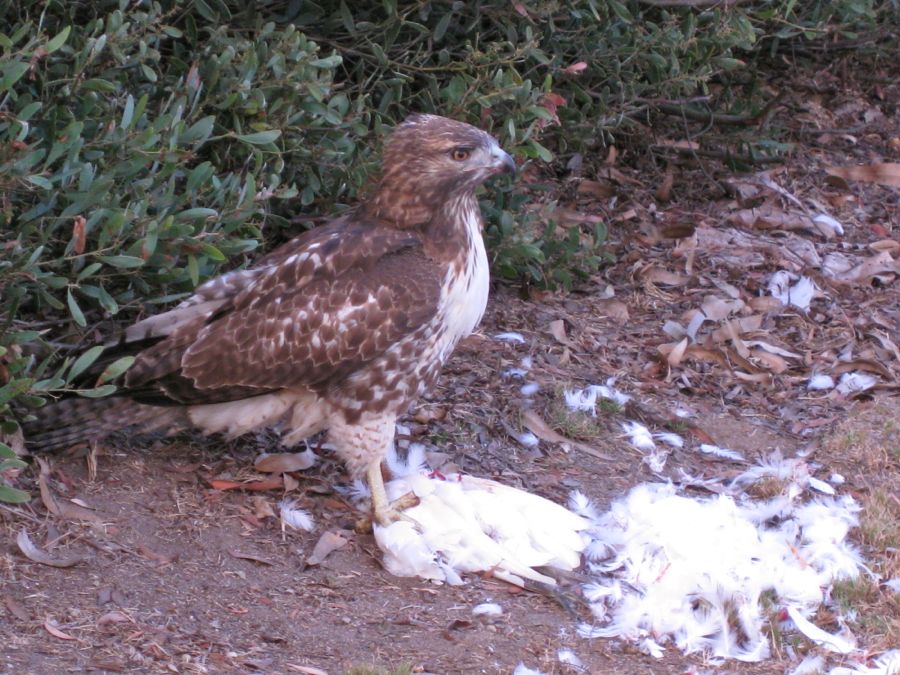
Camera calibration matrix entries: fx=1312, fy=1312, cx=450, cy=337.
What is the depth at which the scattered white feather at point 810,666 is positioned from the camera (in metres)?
4.35

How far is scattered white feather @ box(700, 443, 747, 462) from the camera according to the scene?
5.88 metres

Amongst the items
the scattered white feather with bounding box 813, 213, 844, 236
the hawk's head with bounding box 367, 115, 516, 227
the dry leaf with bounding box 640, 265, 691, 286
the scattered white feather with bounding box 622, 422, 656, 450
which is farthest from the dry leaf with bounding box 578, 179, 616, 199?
the hawk's head with bounding box 367, 115, 516, 227

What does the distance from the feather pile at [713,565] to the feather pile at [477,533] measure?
6.2 inches

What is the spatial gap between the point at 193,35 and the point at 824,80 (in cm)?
592

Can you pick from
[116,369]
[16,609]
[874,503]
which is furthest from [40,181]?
[874,503]

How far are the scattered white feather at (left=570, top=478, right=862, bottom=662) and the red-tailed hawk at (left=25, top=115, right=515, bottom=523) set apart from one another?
910mm

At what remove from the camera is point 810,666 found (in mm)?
4371

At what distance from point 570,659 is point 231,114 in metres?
2.69

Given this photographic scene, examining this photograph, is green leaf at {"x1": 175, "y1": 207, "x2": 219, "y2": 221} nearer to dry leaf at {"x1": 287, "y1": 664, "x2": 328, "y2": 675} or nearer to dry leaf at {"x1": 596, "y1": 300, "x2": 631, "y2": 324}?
dry leaf at {"x1": 287, "y1": 664, "x2": 328, "y2": 675}

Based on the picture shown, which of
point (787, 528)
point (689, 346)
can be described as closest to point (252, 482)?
point (787, 528)

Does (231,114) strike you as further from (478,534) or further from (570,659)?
(570,659)

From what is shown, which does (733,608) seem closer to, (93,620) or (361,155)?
(93,620)

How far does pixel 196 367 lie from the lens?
16.2ft

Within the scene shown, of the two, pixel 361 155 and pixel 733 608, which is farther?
pixel 361 155
